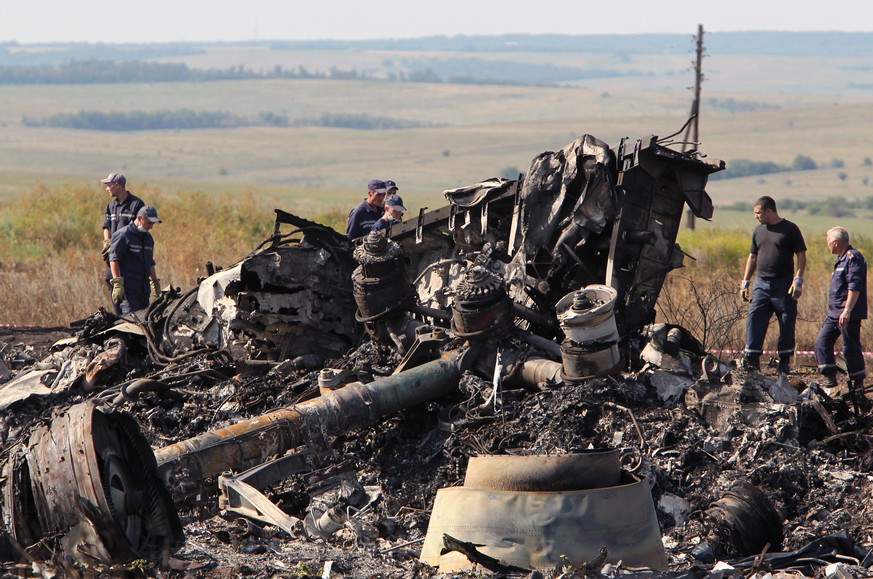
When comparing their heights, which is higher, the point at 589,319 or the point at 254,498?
the point at 589,319

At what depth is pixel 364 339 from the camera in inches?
420

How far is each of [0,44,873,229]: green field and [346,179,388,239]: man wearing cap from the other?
29938mm

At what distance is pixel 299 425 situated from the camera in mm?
8289

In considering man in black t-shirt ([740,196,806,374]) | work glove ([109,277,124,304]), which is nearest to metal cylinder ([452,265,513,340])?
man in black t-shirt ([740,196,806,374])

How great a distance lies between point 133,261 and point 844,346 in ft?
26.4

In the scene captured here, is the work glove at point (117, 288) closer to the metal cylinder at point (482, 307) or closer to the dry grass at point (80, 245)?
the dry grass at point (80, 245)

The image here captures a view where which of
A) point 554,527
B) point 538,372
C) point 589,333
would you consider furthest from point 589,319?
point 554,527

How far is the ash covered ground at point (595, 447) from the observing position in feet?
23.3

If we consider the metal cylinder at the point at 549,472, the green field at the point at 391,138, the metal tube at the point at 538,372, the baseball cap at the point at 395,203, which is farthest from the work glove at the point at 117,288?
the green field at the point at 391,138

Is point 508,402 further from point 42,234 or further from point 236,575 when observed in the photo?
point 42,234

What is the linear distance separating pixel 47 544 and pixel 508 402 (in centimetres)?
386

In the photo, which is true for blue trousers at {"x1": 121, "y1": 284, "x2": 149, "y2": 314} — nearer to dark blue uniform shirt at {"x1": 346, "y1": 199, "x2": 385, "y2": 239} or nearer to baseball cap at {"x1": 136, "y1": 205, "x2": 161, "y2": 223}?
baseball cap at {"x1": 136, "y1": 205, "x2": 161, "y2": 223}

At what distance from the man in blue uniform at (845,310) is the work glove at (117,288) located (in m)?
7.81

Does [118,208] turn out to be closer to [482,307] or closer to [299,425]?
[482,307]
